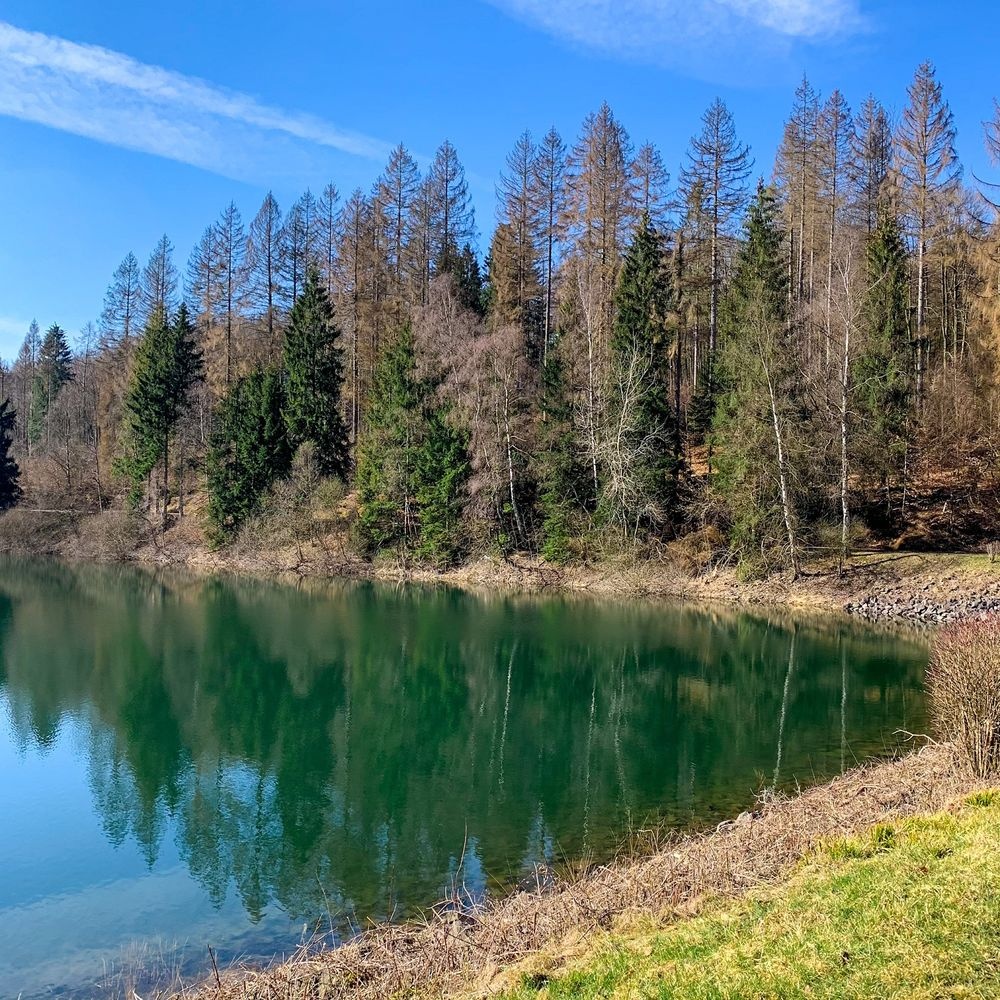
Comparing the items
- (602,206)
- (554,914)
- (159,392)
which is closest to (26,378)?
(159,392)

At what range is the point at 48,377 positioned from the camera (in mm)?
79125

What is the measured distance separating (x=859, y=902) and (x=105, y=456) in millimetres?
66191

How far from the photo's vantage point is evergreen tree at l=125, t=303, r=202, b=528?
175 feet

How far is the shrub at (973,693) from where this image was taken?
30.6ft

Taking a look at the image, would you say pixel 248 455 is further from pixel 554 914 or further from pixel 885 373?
pixel 554 914

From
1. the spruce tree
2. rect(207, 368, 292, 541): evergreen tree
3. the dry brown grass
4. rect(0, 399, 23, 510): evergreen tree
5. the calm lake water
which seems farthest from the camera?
rect(0, 399, 23, 510): evergreen tree

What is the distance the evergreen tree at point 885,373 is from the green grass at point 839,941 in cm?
2963

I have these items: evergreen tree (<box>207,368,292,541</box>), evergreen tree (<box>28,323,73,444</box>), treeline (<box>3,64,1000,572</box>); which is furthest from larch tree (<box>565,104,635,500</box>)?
evergreen tree (<box>28,323,73,444</box>)

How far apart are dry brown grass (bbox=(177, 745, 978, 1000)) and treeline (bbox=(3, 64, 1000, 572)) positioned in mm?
24592

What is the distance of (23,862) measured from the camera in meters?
10.5

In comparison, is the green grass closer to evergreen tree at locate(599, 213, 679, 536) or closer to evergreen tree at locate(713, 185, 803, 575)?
evergreen tree at locate(713, 185, 803, 575)

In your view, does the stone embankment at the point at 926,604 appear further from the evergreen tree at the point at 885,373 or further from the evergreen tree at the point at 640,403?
the evergreen tree at the point at 640,403

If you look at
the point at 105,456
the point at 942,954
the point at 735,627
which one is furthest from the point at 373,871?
the point at 105,456

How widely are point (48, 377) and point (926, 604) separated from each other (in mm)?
78905
